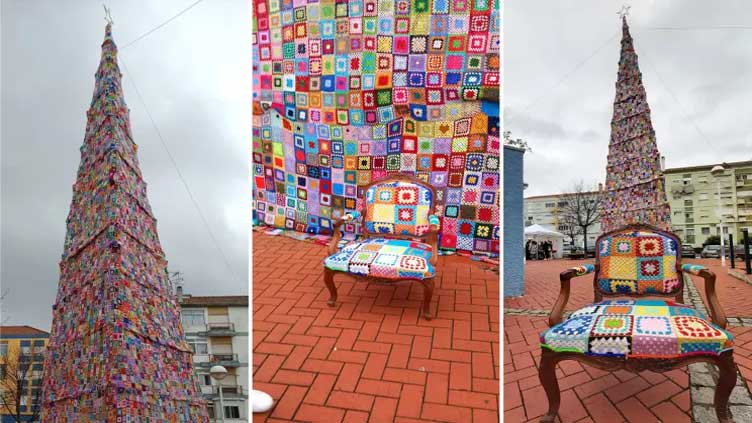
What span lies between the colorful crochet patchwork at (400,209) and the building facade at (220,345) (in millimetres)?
1205

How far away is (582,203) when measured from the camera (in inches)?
139

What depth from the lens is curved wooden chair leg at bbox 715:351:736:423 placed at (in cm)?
136

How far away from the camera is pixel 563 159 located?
2.22 metres

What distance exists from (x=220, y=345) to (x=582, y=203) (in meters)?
3.22

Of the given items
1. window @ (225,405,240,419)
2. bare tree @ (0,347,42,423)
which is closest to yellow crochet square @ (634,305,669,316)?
window @ (225,405,240,419)

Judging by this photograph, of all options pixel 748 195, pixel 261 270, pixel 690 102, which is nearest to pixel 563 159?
pixel 690 102

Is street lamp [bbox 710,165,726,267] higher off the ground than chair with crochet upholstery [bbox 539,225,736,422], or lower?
higher

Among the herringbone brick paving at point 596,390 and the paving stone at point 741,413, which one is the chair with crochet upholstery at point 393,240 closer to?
the herringbone brick paving at point 596,390

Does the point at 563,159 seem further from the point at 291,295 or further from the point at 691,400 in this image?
the point at 291,295

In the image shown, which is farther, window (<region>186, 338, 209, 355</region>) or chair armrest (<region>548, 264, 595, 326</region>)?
window (<region>186, 338, 209, 355</region>)

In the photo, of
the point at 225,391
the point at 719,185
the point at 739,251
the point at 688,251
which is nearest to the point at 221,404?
the point at 225,391

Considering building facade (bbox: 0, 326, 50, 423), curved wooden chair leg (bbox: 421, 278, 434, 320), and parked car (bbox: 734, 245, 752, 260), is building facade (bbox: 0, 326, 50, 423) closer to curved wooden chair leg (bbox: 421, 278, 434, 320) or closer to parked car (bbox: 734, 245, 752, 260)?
curved wooden chair leg (bbox: 421, 278, 434, 320)

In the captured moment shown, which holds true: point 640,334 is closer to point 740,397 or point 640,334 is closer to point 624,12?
point 740,397

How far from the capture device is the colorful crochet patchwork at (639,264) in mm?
1842
